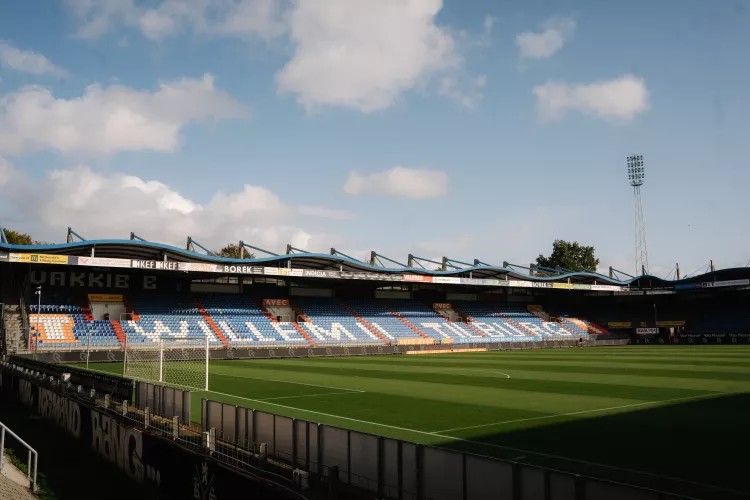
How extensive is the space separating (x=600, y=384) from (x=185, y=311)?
38.0m

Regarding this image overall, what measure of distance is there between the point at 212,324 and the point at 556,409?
38.5 meters

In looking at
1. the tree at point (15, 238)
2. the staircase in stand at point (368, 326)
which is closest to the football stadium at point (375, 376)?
the staircase in stand at point (368, 326)

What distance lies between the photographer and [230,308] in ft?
184

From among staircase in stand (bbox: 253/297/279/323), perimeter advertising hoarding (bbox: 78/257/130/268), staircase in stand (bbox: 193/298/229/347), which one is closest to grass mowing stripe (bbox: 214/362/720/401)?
staircase in stand (bbox: 193/298/229/347)

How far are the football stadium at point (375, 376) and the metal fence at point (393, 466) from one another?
3 cm

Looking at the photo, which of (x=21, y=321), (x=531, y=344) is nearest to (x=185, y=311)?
(x=21, y=321)

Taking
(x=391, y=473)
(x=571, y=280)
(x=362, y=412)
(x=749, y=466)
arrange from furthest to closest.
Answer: (x=571, y=280), (x=362, y=412), (x=749, y=466), (x=391, y=473)

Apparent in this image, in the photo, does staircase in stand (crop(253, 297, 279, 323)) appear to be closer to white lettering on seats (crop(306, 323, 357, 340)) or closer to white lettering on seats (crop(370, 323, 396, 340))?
white lettering on seats (crop(306, 323, 357, 340))

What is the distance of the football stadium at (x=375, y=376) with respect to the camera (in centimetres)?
986

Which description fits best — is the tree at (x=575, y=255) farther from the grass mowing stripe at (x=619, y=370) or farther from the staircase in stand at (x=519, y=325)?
the grass mowing stripe at (x=619, y=370)

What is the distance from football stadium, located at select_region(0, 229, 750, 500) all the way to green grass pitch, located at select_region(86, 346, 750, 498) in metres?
0.11

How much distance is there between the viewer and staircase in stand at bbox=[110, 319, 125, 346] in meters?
44.8

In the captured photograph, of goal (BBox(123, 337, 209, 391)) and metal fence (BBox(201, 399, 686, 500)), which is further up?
metal fence (BBox(201, 399, 686, 500))

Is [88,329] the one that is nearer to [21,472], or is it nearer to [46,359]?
[46,359]
